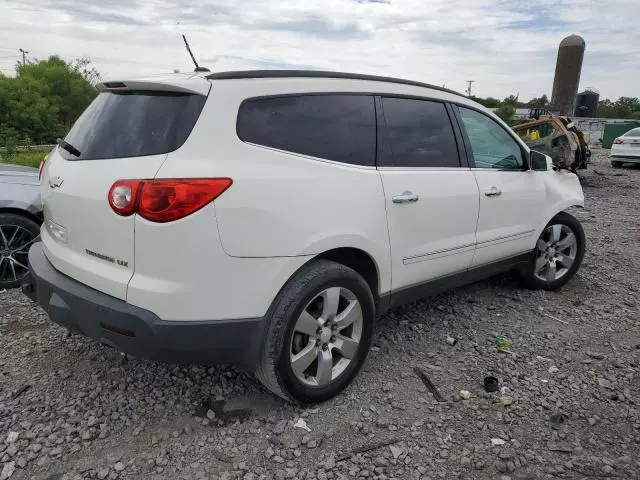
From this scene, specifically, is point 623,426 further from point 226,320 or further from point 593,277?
point 593,277

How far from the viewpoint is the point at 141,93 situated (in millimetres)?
2627

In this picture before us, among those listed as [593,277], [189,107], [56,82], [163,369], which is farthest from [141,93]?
[56,82]

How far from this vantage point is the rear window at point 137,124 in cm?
239

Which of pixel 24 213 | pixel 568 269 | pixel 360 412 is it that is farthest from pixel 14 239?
pixel 568 269

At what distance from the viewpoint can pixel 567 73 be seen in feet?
71.8

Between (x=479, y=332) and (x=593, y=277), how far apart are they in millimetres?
2109

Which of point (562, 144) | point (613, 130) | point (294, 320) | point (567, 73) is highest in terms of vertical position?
point (567, 73)

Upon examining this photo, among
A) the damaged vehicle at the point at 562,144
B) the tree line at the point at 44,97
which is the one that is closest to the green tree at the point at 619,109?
the damaged vehicle at the point at 562,144

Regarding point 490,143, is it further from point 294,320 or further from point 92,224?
point 92,224

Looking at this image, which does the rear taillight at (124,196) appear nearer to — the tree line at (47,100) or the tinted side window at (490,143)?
the tinted side window at (490,143)

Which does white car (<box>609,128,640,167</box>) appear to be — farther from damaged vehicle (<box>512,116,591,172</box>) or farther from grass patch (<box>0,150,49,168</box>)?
grass patch (<box>0,150,49,168</box>)

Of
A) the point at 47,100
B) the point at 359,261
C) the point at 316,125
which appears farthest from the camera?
the point at 47,100

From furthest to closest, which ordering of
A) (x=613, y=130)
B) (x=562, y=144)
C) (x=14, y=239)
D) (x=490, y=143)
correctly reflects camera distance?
(x=613, y=130) < (x=562, y=144) < (x=14, y=239) < (x=490, y=143)

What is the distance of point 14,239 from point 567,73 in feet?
75.6
